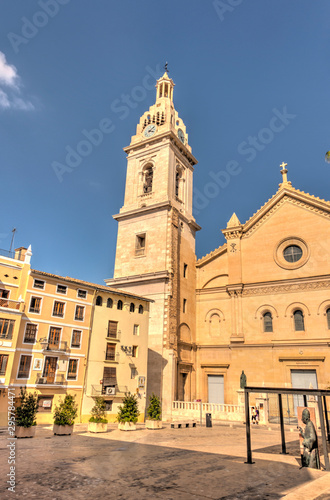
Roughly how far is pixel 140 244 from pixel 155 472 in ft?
108

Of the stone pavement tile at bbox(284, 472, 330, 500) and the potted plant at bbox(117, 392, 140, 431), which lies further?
the potted plant at bbox(117, 392, 140, 431)

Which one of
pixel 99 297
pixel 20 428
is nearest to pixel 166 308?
pixel 99 297

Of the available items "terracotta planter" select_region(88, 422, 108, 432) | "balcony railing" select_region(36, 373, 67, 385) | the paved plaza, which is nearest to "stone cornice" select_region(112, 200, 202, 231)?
"balcony railing" select_region(36, 373, 67, 385)

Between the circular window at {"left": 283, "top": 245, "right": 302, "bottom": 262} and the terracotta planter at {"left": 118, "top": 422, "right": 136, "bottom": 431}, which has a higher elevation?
the circular window at {"left": 283, "top": 245, "right": 302, "bottom": 262}

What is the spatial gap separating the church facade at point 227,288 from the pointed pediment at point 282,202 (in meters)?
0.11

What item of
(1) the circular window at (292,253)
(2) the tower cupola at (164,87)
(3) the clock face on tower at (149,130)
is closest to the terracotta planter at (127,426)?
(1) the circular window at (292,253)

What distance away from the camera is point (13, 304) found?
26156 mm

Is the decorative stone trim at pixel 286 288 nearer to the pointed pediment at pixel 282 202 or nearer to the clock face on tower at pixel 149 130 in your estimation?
the pointed pediment at pixel 282 202

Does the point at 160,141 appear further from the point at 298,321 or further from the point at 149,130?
the point at 298,321

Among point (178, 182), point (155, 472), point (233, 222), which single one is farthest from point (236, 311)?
point (155, 472)

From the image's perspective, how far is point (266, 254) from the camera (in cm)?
3903

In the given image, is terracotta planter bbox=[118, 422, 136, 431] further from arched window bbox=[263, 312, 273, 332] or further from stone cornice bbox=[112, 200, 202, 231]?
stone cornice bbox=[112, 200, 202, 231]

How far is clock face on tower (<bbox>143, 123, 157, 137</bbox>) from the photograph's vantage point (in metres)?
48.1

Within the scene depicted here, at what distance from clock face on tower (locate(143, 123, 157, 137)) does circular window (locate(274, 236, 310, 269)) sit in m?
22.4
